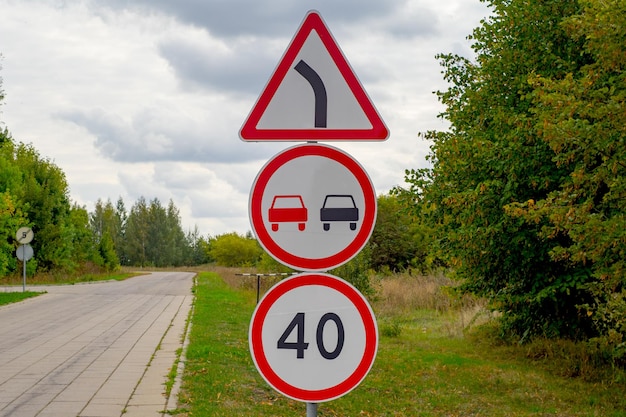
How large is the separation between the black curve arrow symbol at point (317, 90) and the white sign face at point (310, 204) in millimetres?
171

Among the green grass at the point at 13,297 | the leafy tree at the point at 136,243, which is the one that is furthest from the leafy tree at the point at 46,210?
the leafy tree at the point at 136,243

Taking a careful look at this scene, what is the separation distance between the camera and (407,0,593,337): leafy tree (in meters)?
11.9

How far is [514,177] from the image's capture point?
11773 mm

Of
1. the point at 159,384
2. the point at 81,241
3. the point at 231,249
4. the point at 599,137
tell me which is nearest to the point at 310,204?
the point at 599,137

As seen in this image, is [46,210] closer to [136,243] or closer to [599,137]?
[599,137]

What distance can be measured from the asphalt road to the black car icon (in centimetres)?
525

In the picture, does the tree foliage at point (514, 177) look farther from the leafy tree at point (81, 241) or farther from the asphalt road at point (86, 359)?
the leafy tree at point (81, 241)

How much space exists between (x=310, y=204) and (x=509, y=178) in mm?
9278

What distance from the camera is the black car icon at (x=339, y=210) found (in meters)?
3.17

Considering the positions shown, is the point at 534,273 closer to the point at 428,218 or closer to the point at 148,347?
the point at 428,218

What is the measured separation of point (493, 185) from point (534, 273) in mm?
1894

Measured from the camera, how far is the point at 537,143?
38.3 ft

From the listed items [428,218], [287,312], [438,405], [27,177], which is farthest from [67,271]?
[287,312]


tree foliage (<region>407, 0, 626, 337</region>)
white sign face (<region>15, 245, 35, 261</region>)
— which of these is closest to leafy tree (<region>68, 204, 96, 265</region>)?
white sign face (<region>15, 245, 35, 261</region>)
